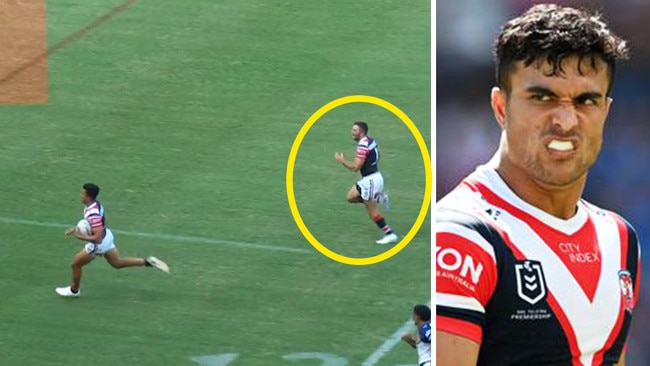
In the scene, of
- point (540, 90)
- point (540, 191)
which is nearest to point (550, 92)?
point (540, 90)

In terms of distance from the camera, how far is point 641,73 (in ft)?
21.1

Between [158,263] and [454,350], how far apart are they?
7551 millimetres

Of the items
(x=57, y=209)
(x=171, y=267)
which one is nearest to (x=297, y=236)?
(x=171, y=267)

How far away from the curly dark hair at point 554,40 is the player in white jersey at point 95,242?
22.4 ft

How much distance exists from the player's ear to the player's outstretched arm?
30.6 inches

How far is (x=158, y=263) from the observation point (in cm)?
1345

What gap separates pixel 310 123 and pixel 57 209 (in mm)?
2231

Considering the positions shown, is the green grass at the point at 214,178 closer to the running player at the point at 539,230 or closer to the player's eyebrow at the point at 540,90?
the running player at the point at 539,230


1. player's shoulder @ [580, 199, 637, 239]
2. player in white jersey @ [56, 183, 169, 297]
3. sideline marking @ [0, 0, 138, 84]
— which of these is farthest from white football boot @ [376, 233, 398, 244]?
player's shoulder @ [580, 199, 637, 239]

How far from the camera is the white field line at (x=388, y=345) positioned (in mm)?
12471

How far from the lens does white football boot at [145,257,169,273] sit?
13.3 meters

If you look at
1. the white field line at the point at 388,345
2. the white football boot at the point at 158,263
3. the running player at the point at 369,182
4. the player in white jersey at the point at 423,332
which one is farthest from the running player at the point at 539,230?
the running player at the point at 369,182

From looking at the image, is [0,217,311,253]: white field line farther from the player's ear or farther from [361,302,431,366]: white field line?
the player's ear

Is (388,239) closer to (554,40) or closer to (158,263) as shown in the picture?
(158,263)
